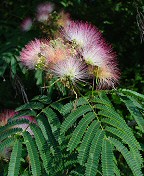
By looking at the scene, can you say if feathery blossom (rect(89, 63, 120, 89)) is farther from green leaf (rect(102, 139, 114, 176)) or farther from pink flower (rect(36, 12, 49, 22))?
pink flower (rect(36, 12, 49, 22))

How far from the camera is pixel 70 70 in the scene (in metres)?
2.31

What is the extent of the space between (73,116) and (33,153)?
28 centimetres

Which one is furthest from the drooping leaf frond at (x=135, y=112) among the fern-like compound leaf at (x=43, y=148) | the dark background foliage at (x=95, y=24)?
the dark background foliage at (x=95, y=24)

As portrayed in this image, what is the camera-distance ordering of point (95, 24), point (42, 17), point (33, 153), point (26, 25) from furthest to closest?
point (95, 24) → point (26, 25) → point (42, 17) → point (33, 153)

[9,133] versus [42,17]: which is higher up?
[42,17]

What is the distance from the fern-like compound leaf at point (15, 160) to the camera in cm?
202

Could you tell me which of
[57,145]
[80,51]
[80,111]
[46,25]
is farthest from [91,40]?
[46,25]

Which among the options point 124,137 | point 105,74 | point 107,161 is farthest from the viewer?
point 105,74

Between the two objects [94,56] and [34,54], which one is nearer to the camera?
[94,56]

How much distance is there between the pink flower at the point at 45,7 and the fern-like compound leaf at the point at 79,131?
1998mm

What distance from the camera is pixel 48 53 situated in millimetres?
2377

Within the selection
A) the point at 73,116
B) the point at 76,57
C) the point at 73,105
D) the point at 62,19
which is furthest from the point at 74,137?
the point at 62,19

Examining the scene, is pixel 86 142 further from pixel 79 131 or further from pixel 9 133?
pixel 9 133

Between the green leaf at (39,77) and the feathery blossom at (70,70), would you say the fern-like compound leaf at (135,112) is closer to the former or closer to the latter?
the feathery blossom at (70,70)
